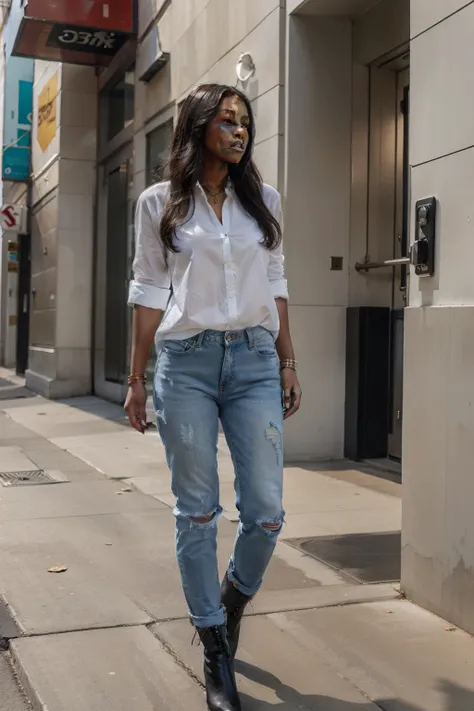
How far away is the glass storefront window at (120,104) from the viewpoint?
1230cm

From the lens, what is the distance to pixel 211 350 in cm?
288

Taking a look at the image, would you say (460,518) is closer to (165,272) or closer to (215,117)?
(165,272)

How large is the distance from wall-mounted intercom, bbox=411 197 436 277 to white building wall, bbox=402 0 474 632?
1.3 inches

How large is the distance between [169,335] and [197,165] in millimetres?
595

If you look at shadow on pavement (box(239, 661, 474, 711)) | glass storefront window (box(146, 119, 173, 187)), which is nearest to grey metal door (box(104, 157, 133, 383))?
glass storefront window (box(146, 119, 173, 187))

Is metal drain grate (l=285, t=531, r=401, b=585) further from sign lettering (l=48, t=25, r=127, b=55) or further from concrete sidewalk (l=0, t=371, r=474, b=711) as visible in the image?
sign lettering (l=48, t=25, r=127, b=55)

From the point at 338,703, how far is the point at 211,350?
1.26 metres

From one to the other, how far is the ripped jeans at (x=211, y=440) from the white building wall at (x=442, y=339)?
100cm

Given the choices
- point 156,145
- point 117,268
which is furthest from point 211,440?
point 117,268

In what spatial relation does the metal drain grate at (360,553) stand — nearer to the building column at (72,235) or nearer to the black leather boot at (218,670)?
the black leather boot at (218,670)

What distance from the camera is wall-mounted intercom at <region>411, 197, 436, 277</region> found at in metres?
3.78

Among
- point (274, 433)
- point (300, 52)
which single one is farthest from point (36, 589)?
point (300, 52)

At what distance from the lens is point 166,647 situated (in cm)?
342

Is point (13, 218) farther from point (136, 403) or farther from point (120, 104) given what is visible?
point (136, 403)
